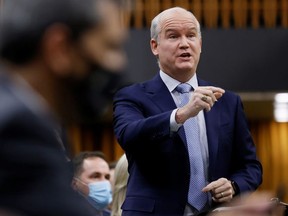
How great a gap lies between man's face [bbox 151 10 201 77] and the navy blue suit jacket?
0.12 meters

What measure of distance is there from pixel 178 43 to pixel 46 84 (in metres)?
3.06

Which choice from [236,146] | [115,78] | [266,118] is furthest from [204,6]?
[115,78]

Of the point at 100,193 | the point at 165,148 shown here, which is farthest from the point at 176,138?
the point at 100,193

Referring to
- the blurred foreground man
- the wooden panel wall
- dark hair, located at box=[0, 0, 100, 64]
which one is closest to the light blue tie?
the blurred foreground man

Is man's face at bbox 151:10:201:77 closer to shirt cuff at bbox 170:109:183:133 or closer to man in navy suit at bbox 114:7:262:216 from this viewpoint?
man in navy suit at bbox 114:7:262:216

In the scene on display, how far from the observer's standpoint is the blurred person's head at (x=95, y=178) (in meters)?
7.33

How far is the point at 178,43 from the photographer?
507 centimetres

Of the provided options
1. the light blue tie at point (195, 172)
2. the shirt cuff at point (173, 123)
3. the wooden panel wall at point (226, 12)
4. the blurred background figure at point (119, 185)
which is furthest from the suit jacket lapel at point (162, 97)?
the wooden panel wall at point (226, 12)

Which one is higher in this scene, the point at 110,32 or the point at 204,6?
the point at 204,6

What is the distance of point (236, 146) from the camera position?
5.07 m

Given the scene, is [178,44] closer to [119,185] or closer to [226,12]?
[119,185]

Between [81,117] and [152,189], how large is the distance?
282 cm

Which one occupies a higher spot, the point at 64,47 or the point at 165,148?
the point at 165,148

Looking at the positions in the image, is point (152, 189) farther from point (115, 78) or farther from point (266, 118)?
point (266, 118)
